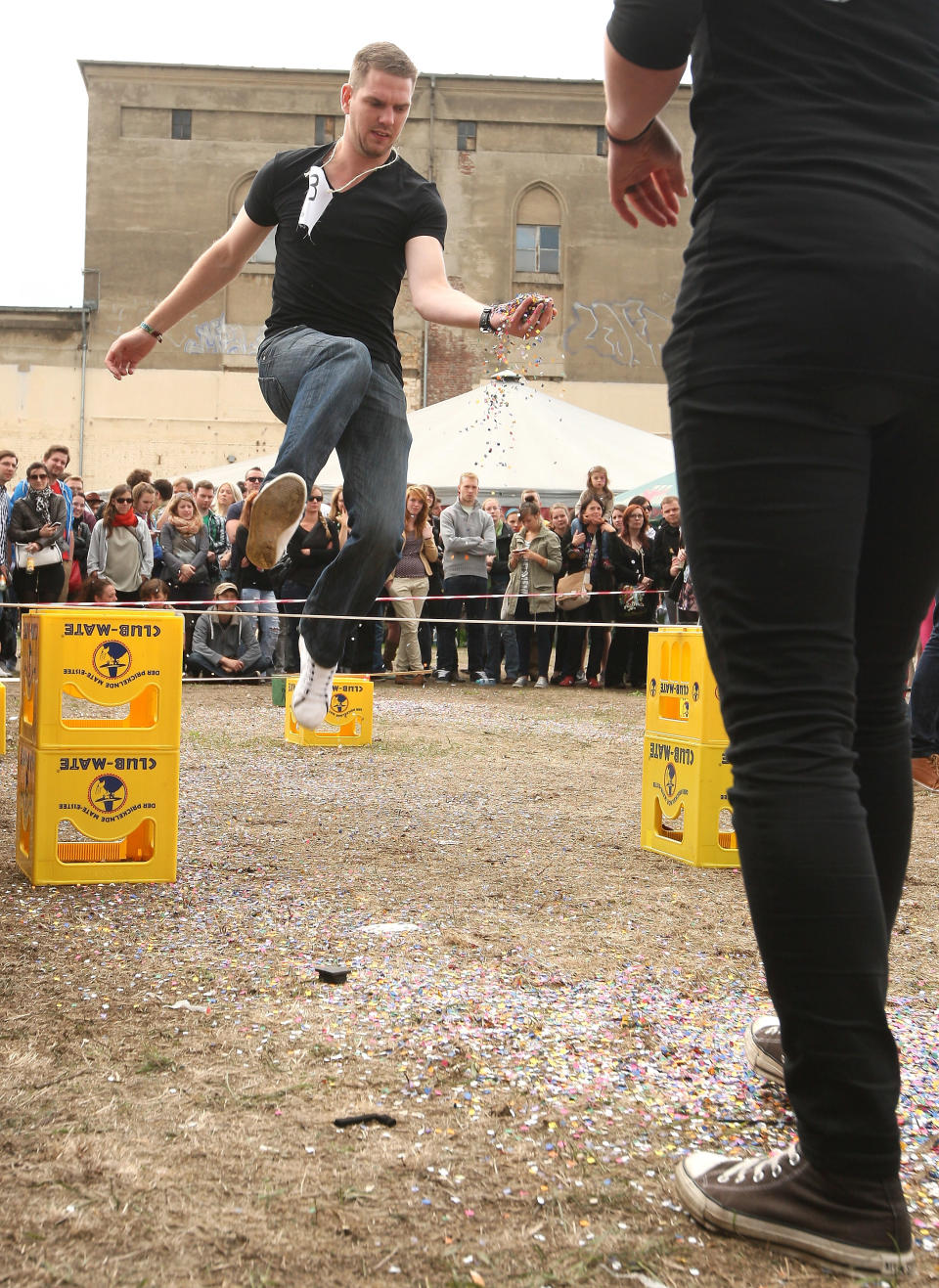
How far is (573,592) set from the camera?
13.6 meters

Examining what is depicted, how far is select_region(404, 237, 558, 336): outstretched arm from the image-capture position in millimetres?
3346

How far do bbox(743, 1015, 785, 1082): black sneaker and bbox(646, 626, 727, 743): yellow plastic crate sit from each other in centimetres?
234

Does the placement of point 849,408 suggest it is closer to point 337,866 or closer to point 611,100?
point 611,100

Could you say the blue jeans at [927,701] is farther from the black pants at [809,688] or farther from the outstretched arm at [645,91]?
the black pants at [809,688]

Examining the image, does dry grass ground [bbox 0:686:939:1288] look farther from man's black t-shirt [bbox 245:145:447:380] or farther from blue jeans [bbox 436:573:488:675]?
blue jeans [bbox 436:573:488:675]

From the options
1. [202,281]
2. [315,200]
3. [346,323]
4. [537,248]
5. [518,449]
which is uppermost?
[537,248]

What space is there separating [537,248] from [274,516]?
30.4 metres

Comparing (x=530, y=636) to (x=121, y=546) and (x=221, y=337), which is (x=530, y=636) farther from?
(x=221, y=337)

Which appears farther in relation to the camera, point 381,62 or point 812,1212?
point 381,62

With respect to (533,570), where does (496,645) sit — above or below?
below

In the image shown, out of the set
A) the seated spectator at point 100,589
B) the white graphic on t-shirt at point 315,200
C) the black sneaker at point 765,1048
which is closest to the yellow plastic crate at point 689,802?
the black sneaker at point 765,1048

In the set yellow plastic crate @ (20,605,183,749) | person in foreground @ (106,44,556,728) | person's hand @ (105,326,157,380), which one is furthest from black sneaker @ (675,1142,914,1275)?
person's hand @ (105,326,157,380)

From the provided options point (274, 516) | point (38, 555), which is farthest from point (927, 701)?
point (38, 555)

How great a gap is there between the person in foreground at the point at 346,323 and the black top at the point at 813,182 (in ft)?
6.58
